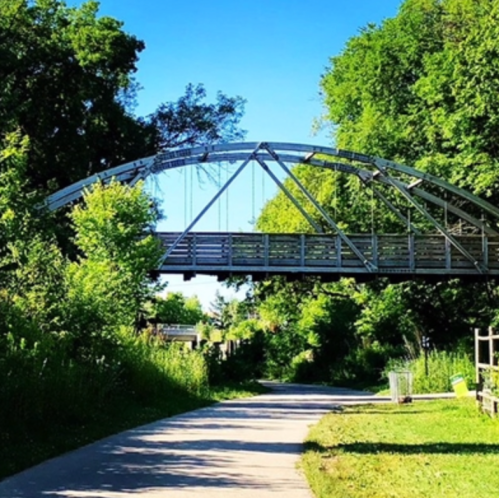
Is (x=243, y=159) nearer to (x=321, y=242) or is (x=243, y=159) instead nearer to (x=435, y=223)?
(x=321, y=242)

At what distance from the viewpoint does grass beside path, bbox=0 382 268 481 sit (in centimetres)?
1058

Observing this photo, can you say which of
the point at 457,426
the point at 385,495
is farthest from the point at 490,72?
the point at 385,495

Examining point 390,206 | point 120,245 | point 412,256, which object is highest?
point 390,206

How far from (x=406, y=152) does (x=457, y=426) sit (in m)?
22.1

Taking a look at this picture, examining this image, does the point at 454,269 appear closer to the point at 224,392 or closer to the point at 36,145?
the point at 224,392

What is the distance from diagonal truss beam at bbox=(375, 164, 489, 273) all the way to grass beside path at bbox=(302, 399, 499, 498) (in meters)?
14.2

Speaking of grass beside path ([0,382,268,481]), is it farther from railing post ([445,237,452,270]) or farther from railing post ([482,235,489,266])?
railing post ([482,235,489,266])

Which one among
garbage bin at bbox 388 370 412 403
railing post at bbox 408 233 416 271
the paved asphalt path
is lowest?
the paved asphalt path

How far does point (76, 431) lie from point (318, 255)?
21253 millimetres

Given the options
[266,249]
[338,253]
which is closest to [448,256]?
[338,253]

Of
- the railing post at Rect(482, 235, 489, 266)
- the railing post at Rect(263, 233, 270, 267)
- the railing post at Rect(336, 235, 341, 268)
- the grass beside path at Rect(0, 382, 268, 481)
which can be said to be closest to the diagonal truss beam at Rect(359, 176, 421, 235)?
the railing post at Rect(336, 235, 341, 268)

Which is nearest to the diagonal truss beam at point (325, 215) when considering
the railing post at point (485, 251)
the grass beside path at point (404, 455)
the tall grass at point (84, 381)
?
the railing post at point (485, 251)

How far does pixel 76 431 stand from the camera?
13359 mm

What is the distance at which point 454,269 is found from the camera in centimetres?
3425
